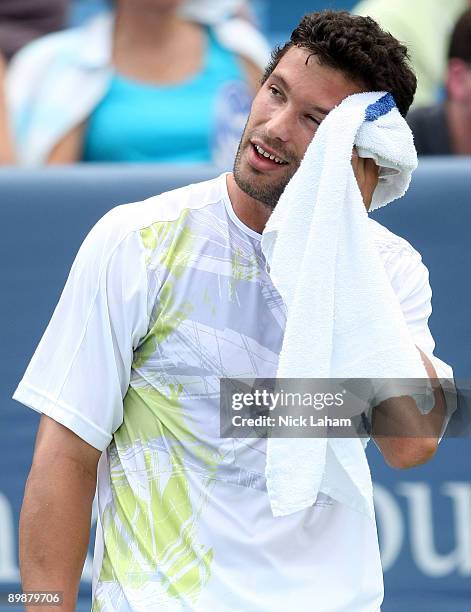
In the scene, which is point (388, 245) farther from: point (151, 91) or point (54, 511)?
point (151, 91)

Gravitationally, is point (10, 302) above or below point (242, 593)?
above

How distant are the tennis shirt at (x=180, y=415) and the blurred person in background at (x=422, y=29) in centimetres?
242

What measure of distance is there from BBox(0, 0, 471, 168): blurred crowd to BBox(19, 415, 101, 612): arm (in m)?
1.66

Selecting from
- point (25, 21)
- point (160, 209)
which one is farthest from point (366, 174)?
point (25, 21)

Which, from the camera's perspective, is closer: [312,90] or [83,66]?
[312,90]

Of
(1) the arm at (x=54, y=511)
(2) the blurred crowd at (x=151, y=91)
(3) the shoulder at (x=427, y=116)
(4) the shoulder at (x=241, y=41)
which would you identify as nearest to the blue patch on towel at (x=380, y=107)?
(1) the arm at (x=54, y=511)

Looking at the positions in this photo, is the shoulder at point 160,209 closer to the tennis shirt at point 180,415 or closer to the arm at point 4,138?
the tennis shirt at point 180,415

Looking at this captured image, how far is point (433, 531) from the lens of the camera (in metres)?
3.36

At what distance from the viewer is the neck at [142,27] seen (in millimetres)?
3881

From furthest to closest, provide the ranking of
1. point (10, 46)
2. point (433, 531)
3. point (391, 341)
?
point (10, 46)
point (433, 531)
point (391, 341)

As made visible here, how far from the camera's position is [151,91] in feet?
12.5

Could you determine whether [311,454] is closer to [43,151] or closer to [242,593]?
[242,593]

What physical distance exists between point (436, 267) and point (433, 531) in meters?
0.71

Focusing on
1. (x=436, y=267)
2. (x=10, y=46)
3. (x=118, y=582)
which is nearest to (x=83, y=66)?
(x=10, y=46)
